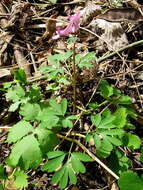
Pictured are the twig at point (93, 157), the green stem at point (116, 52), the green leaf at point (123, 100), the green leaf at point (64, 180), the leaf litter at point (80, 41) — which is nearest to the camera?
the green leaf at point (64, 180)

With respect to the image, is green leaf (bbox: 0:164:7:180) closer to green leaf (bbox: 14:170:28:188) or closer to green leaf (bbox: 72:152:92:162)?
green leaf (bbox: 14:170:28:188)

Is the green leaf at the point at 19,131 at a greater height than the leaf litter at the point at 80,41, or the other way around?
the leaf litter at the point at 80,41

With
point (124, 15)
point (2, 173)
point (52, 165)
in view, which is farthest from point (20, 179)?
point (124, 15)

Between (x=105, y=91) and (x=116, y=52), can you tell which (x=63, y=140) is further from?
(x=116, y=52)

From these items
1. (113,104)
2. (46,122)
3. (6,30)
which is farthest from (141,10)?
(46,122)

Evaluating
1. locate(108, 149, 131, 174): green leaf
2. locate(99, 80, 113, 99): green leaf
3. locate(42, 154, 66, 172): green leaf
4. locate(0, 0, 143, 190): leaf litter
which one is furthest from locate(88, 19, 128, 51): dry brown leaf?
locate(42, 154, 66, 172): green leaf

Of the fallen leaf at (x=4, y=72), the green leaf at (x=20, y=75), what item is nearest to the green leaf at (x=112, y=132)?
the green leaf at (x=20, y=75)

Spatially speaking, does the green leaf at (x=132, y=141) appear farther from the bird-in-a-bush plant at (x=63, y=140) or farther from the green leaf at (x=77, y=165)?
the green leaf at (x=77, y=165)
